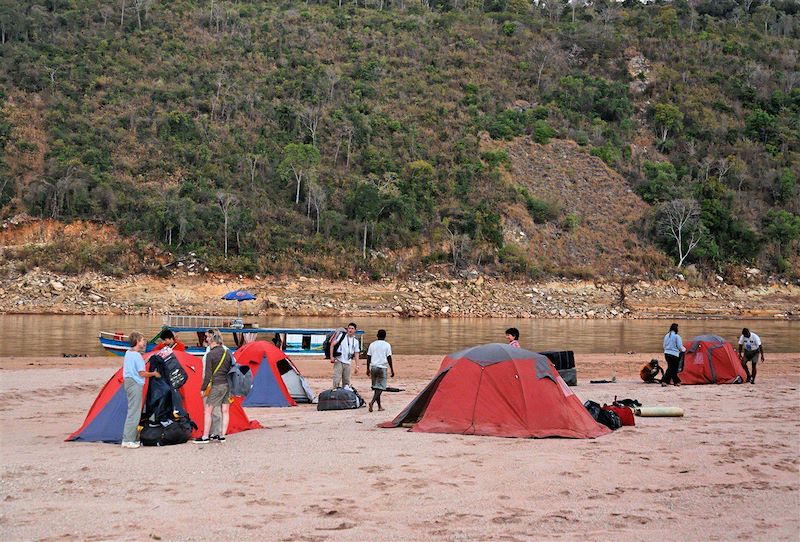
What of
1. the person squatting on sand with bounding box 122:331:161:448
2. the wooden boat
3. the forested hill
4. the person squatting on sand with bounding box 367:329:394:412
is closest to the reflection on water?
the wooden boat

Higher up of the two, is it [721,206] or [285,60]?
[285,60]

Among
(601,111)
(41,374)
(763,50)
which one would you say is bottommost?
(41,374)

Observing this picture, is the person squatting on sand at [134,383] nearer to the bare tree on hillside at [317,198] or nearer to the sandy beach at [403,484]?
the sandy beach at [403,484]

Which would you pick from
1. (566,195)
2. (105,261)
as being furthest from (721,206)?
(105,261)

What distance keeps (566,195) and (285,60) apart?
103 ft

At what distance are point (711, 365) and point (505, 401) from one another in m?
A: 9.66

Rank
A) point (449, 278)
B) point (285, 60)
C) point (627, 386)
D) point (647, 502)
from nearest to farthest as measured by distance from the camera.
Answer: point (647, 502) < point (627, 386) < point (449, 278) < point (285, 60)

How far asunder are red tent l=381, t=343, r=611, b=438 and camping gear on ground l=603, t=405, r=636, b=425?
2.71 feet

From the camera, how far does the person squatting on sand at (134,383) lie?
11359mm

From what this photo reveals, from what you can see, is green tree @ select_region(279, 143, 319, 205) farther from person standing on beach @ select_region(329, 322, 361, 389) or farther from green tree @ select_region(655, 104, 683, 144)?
person standing on beach @ select_region(329, 322, 361, 389)

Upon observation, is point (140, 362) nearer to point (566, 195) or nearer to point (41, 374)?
point (41, 374)

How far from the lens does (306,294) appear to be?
175ft

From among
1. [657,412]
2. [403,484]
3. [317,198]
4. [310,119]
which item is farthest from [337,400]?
[310,119]

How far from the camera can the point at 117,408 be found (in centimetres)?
1208
